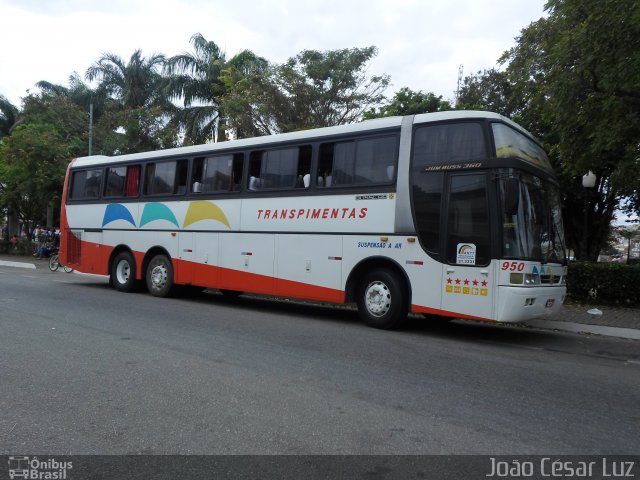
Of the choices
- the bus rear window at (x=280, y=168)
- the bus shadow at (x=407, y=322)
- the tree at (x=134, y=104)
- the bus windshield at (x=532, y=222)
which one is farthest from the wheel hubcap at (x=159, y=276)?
the tree at (x=134, y=104)

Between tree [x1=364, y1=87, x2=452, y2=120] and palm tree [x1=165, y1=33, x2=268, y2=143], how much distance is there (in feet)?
33.1

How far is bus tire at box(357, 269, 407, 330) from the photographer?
8.74 meters

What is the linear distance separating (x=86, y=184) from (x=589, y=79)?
41.8ft

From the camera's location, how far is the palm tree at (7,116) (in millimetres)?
34312

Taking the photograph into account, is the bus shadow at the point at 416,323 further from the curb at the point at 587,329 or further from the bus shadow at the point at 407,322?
the curb at the point at 587,329

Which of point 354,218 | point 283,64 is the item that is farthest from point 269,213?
point 283,64

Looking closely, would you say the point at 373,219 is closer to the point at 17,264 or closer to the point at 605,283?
the point at 605,283

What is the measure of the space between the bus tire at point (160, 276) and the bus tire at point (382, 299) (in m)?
5.34

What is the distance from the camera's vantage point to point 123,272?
13.8 m

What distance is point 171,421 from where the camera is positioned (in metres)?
4.17

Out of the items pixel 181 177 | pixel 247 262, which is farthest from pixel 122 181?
pixel 247 262

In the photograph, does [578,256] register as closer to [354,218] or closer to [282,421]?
[354,218]

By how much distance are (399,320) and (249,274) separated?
11.7 feet

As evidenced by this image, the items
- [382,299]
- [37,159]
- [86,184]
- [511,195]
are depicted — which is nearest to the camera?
[511,195]
